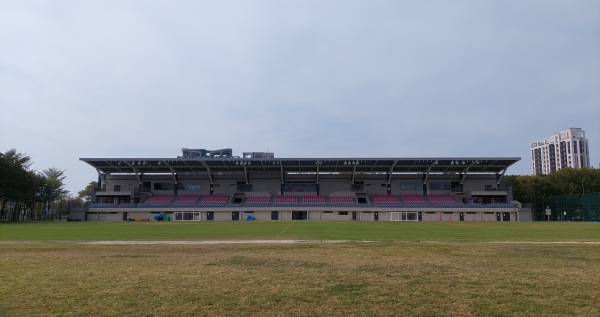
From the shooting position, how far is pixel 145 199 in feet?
295

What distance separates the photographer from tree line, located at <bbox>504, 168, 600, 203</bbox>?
331ft

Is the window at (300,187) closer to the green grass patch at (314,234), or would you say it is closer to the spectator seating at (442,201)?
the spectator seating at (442,201)

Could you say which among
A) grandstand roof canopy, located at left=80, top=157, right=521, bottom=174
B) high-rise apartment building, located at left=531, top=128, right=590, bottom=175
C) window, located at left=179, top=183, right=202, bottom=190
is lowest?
window, located at left=179, top=183, right=202, bottom=190

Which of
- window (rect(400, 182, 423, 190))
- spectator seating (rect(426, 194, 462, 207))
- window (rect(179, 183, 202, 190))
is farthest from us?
window (rect(179, 183, 202, 190))

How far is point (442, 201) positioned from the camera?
86000 mm

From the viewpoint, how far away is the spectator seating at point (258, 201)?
276 ft

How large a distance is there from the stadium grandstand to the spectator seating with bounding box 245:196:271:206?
0.67 feet

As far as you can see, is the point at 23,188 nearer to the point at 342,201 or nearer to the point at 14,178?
the point at 14,178

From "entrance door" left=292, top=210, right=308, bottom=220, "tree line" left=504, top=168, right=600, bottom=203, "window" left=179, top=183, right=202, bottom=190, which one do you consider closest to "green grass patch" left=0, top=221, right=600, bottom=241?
"entrance door" left=292, top=210, right=308, bottom=220

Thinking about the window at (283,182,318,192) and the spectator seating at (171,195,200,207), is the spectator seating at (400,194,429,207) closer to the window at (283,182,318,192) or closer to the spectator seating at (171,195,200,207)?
the window at (283,182,318,192)

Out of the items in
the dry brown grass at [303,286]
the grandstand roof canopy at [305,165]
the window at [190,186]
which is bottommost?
the dry brown grass at [303,286]

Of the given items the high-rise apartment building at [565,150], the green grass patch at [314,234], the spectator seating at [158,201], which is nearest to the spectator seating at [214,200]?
the spectator seating at [158,201]

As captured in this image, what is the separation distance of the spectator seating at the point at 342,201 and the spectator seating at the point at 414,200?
413 inches

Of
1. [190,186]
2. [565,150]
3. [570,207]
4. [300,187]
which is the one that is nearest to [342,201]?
[300,187]
